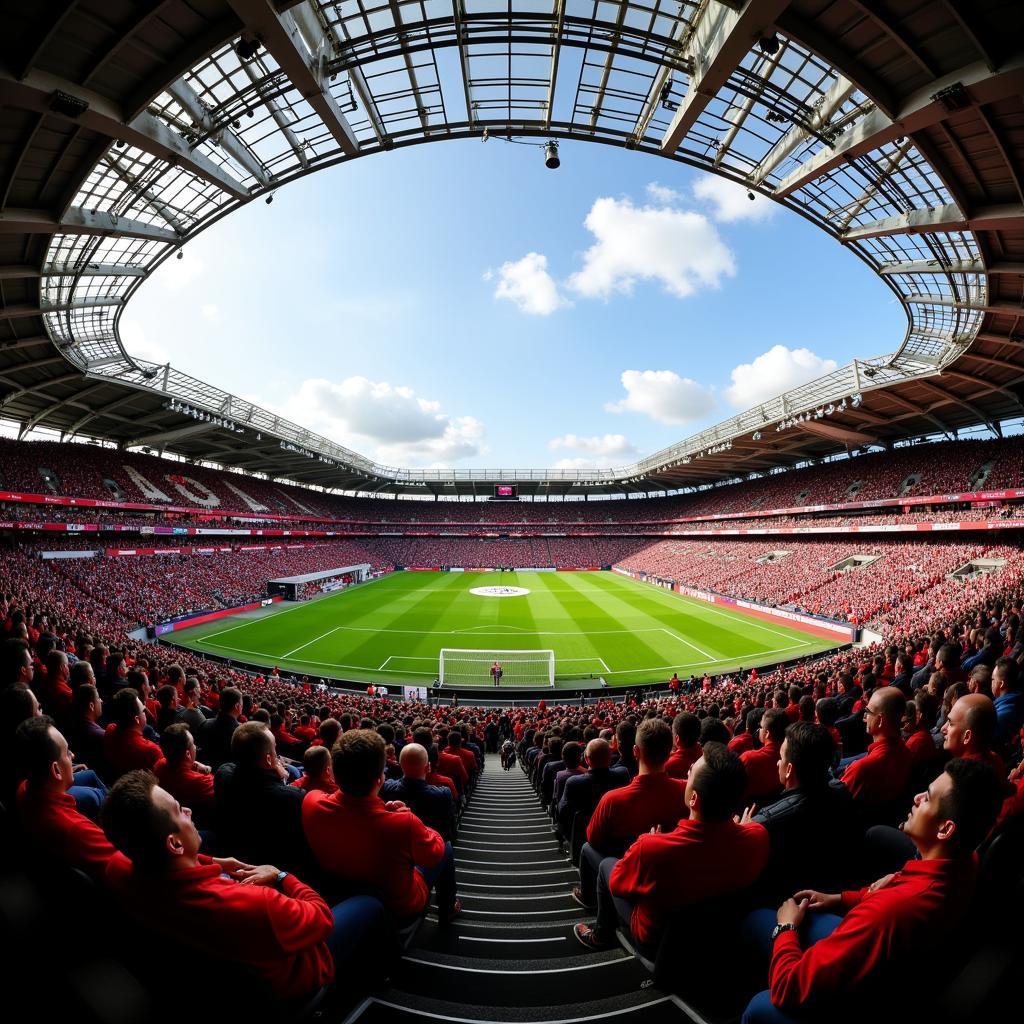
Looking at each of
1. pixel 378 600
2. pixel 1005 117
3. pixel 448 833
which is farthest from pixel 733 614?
pixel 448 833

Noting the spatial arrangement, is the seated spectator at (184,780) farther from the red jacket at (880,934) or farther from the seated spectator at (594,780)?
the red jacket at (880,934)

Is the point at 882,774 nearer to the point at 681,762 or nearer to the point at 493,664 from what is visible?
the point at 681,762

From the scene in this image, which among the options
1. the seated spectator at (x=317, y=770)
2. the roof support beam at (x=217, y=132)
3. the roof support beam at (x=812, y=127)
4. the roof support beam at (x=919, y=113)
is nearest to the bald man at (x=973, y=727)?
the seated spectator at (x=317, y=770)

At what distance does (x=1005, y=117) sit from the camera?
9.16 meters

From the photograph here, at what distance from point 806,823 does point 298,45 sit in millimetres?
12265

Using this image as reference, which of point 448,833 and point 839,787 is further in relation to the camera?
point 448,833

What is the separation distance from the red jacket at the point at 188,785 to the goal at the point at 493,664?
1955cm

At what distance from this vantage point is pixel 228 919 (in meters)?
1.99

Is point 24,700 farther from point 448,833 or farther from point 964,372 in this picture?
point 964,372

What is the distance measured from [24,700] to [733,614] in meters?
40.1

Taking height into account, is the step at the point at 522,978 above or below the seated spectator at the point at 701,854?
below

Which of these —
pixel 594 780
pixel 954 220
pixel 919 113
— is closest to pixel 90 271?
pixel 594 780

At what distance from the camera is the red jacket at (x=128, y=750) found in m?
4.76

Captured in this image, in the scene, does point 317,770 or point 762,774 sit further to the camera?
point 762,774
